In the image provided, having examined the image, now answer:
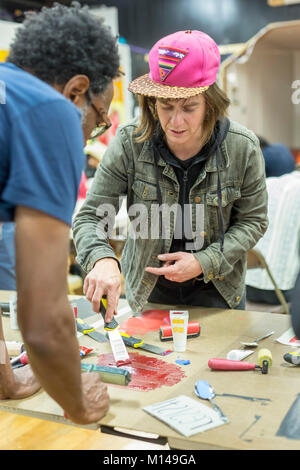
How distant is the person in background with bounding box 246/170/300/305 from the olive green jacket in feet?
3.50

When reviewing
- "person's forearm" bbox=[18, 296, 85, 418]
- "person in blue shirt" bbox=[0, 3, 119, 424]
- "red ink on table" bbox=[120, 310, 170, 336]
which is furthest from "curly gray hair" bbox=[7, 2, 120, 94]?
"red ink on table" bbox=[120, 310, 170, 336]

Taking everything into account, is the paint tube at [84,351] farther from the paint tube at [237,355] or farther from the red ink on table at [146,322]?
the paint tube at [237,355]

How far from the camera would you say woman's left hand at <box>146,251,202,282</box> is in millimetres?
1798

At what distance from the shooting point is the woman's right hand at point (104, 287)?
5.29 ft

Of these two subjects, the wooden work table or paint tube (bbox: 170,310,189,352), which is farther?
paint tube (bbox: 170,310,189,352)

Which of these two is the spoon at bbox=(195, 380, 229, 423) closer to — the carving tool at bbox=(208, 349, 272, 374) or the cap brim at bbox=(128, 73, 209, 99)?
the carving tool at bbox=(208, 349, 272, 374)

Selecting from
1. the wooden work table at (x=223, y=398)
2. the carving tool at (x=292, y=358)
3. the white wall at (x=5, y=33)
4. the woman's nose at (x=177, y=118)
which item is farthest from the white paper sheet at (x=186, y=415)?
the white wall at (x=5, y=33)

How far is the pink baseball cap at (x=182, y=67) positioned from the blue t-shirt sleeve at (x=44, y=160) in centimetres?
83

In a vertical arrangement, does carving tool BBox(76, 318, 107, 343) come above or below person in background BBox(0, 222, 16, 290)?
above

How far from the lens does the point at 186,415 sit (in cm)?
123

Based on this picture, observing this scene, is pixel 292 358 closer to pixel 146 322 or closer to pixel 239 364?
pixel 239 364

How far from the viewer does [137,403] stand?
1.31 m

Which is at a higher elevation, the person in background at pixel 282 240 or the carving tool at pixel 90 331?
the carving tool at pixel 90 331

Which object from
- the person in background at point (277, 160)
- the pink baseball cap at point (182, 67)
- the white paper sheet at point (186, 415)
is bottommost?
the person in background at point (277, 160)
